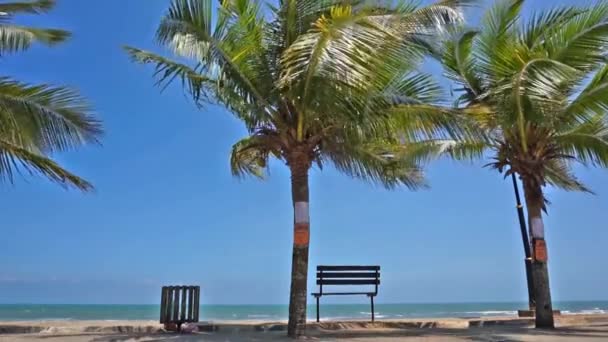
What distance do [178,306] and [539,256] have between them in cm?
695

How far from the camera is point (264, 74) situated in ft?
32.0

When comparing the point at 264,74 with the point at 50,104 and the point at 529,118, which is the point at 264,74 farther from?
the point at 529,118

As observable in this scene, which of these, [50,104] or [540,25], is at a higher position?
[540,25]

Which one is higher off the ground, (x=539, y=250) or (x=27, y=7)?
(x=27, y=7)

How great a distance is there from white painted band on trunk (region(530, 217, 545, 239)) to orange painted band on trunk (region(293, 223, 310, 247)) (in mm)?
5024

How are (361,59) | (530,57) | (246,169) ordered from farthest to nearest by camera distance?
(246,169), (530,57), (361,59)

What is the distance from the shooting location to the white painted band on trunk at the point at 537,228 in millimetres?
12016

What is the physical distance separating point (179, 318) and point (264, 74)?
4508mm

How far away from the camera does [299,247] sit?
9.66 metres

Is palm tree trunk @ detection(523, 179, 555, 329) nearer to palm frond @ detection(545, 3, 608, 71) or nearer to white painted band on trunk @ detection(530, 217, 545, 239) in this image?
white painted band on trunk @ detection(530, 217, 545, 239)

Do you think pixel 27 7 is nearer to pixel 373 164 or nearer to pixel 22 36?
pixel 22 36

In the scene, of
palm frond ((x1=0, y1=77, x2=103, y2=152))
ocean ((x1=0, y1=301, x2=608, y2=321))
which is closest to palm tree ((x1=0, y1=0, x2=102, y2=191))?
palm frond ((x1=0, y1=77, x2=103, y2=152))

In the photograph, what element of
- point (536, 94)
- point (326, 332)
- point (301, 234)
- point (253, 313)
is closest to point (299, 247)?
point (301, 234)

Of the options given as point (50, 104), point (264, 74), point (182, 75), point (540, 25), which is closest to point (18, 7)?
point (50, 104)
